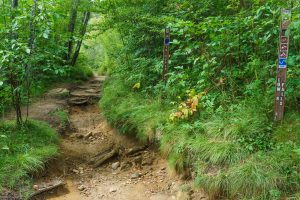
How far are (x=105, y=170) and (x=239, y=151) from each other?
274cm

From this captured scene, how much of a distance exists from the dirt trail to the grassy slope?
37cm

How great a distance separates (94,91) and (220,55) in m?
7.33

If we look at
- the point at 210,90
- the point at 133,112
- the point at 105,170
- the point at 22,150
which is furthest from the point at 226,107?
the point at 22,150

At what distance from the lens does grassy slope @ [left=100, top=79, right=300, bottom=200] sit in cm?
296

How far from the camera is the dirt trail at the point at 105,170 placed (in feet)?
14.0

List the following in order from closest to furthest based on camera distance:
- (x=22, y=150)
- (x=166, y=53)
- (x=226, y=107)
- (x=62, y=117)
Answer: (x=226, y=107) → (x=22, y=150) → (x=166, y=53) → (x=62, y=117)

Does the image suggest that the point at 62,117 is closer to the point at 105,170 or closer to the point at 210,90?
the point at 105,170

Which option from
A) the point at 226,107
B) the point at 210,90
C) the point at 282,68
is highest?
the point at 282,68

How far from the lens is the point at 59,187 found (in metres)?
4.44

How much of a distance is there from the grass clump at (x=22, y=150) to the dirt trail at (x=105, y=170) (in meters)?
0.24

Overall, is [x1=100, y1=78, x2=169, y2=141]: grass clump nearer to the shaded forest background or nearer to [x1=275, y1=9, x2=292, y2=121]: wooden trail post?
the shaded forest background

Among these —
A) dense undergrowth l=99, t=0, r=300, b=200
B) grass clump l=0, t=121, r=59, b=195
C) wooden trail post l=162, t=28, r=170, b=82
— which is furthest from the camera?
wooden trail post l=162, t=28, r=170, b=82

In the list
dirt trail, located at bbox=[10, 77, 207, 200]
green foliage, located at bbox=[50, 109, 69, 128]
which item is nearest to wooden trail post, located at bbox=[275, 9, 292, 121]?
dirt trail, located at bbox=[10, 77, 207, 200]

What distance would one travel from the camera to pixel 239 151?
3.44 meters
